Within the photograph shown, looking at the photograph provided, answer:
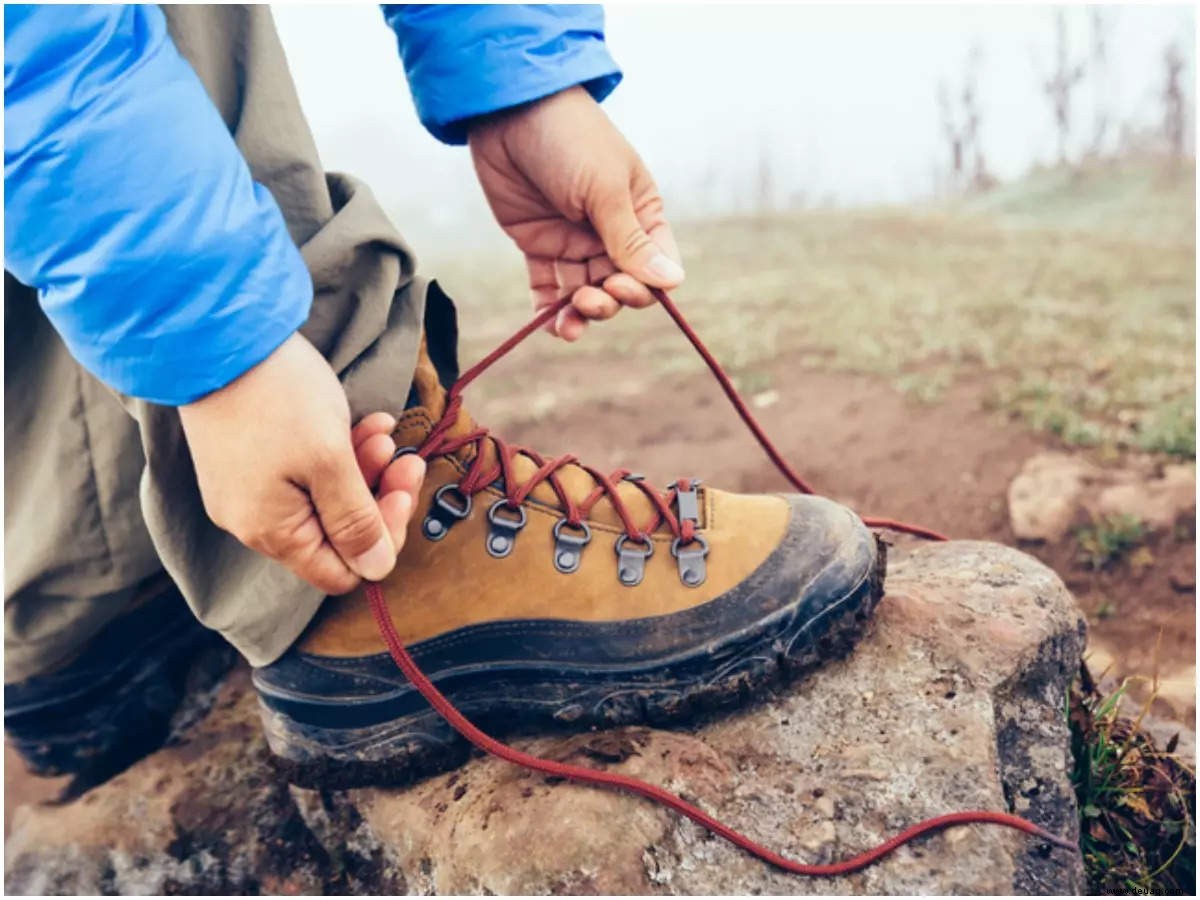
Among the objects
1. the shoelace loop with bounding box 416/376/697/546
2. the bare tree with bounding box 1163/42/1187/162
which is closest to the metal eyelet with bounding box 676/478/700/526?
the shoelace loop with bounding box 416/376/697/546

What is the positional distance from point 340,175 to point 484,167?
0.87ft

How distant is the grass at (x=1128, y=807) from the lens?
1.54 m

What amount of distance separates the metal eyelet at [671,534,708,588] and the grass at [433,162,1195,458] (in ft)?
6.74

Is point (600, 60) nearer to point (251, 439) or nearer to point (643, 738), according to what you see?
point (251, 439)

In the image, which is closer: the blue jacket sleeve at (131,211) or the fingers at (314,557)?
the blue jacket sleeve at (131,211)

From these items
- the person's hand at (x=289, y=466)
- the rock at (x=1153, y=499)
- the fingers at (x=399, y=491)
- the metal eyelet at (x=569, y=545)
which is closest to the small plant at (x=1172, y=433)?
the rock at (x=1153, y=499)

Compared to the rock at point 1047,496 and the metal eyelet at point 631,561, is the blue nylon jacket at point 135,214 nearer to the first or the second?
the metal eyelet at point 631,561

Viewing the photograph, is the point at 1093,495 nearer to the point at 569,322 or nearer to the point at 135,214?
the point at 569,322

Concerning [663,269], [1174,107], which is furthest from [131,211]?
[1174,107]

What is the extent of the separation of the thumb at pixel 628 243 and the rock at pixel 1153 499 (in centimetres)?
169

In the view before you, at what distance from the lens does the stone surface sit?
2674 mm

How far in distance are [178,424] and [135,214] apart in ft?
1.28

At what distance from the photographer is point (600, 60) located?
1.65 meters

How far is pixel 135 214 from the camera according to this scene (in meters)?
1.10
